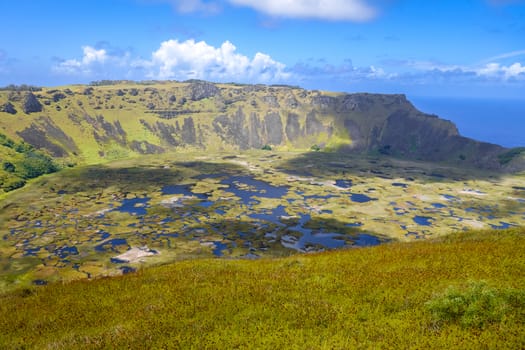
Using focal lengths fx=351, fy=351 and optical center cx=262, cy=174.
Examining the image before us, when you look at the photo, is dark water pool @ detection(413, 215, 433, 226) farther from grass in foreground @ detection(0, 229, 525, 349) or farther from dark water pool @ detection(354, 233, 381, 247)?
grass in foreground @ detection(0, 229, 525, 349)

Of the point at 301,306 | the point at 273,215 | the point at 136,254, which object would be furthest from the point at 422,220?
the point at 301,306

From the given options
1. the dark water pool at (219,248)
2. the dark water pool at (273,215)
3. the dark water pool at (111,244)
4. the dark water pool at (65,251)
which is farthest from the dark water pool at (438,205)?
the dark water pool at (65,251)

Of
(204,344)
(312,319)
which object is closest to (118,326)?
(204,344)

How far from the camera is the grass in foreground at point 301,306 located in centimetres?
1461

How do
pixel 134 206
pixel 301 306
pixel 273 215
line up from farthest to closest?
pixel 134 206 → pixel 273 215 → pixel 301 306

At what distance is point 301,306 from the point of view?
60.1ft

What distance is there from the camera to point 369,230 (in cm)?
14350

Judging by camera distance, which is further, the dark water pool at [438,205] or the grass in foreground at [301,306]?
the dark water pool at [438,205]

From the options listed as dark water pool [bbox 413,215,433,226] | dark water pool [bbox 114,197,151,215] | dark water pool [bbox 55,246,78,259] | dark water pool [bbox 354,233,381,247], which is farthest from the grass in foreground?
dark water pool [bbox 114,197,151,215]

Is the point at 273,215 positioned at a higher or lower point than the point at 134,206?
higher

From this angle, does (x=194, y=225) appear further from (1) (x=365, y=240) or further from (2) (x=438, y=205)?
(2) (x=438, y=205)

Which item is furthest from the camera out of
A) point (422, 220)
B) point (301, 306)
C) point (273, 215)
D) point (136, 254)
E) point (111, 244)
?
point (273, 215)

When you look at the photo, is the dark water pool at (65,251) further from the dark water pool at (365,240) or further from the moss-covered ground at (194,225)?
the dark water pool at (365,240)

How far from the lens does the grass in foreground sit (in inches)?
575
